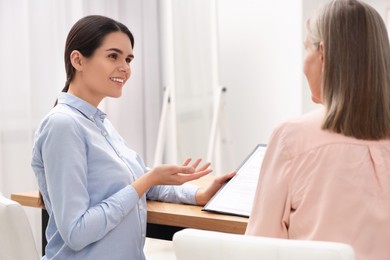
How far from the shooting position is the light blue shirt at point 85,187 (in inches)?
61.3

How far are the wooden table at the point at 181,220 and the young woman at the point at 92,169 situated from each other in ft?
0.18

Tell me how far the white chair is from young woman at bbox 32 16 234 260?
0.09 meters

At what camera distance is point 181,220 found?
1.74m

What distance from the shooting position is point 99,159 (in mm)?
1649

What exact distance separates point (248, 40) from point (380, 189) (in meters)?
3.05

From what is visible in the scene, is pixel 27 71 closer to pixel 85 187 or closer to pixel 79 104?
pixel 79 104

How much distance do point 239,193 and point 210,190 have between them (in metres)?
0.11

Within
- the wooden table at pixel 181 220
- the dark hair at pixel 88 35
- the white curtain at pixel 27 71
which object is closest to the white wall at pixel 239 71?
the white curtain at pixel 27 71

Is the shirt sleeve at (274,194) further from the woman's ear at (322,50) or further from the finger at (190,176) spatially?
the finger at (190,176)

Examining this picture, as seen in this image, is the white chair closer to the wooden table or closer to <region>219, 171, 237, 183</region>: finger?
the wooden table

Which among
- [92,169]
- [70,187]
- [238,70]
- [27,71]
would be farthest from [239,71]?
[70,187]

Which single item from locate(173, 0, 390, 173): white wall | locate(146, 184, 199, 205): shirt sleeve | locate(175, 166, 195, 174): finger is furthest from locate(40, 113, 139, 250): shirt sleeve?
locate(173, 0, 390, 173): white wall

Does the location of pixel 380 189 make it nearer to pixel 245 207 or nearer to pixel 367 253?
pixel 367 253

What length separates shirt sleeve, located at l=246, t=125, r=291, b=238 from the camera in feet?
4.11
